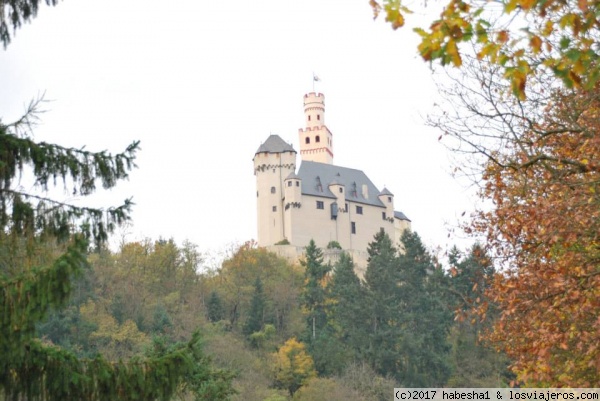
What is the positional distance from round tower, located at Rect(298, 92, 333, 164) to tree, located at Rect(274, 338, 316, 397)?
4853 centimetres

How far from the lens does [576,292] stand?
1074 centimetres

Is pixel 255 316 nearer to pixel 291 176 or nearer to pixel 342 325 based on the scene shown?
pixel 342 325

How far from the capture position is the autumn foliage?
10883 mm

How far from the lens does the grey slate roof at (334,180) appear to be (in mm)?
83688

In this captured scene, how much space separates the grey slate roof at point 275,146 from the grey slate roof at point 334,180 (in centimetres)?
273

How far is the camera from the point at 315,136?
102875 mm

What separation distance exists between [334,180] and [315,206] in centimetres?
605

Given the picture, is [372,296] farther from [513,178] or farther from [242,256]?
[513,178]

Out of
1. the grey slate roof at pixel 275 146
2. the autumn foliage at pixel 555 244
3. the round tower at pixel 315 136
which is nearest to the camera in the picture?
the autumn foliage at pixel 555 244

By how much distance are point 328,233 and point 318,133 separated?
2442 centimetres

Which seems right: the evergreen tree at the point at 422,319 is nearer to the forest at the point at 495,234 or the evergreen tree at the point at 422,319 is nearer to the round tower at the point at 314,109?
the forest at the point at 495,234

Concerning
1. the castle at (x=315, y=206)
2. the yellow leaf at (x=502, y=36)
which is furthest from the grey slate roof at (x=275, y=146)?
the yellow leaf at (x=502, y=36)

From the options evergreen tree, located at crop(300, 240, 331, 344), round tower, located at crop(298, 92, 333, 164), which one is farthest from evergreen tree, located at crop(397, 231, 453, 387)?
round tower, located at crop(298, 92, 333, 164)

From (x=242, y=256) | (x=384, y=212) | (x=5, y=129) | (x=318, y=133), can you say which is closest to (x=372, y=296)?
(x=242, y=256)
